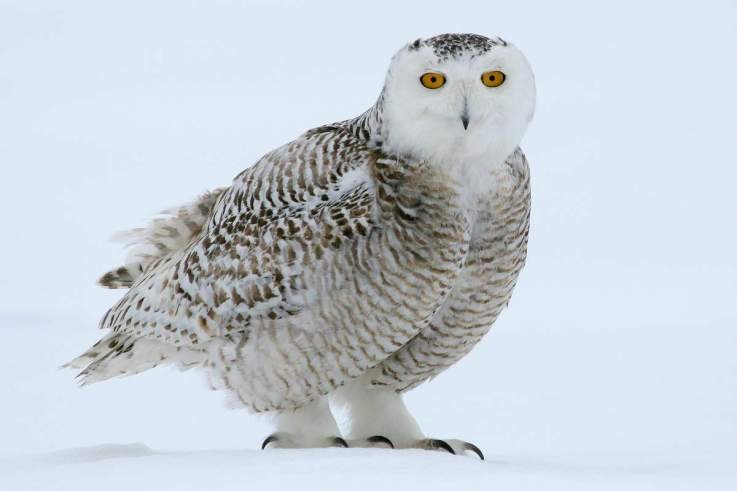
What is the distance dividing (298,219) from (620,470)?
56.0 inches

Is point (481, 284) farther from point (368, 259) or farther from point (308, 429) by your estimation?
point (308, 429)

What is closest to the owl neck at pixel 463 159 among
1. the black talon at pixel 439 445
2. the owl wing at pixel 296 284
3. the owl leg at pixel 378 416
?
the owl wing at pixel 296 284

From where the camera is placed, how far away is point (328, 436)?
16.1 feet

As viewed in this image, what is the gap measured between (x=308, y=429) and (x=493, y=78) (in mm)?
1456

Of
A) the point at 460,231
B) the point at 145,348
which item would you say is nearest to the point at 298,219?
the point at 460,231

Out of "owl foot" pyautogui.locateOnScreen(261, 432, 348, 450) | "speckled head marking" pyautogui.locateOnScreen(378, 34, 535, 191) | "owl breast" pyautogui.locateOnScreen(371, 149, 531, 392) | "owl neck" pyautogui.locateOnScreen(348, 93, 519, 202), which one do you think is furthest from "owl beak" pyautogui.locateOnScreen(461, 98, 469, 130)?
"owl foot" pyautogui.locateOnScreen(261, 432, 348, 450)

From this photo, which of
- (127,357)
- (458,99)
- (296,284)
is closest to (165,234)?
(127,357)

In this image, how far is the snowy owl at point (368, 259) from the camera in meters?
4.53

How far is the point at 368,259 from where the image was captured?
4.59 m

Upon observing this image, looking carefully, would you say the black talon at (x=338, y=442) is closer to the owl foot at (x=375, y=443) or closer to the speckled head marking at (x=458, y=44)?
the owl foot at (x=375, y=443)

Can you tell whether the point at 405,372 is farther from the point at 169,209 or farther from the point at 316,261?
the point at 169,209

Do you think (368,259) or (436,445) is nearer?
(368,259)

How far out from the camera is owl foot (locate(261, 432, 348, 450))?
4.90 m

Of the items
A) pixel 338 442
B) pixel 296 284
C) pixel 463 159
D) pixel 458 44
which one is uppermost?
pixel 458 44
